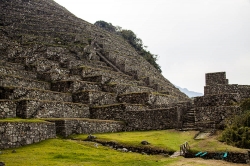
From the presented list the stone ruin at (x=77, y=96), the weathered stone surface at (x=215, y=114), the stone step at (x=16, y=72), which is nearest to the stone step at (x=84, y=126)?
the stone ruin at (x=77, y=96)

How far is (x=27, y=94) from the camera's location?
2367cm

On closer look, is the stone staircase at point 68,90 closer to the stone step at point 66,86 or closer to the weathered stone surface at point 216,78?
the stone step at point 66,86

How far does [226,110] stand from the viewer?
902 inches

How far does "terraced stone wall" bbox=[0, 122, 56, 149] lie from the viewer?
17.6 metres

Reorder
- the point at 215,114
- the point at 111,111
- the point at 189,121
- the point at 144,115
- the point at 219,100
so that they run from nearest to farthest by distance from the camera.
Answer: the point at 215,114 → the point at 189,121 → the point at 219,100 → the point at 144,115 → the point at 111,111

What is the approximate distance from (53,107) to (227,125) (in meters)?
11.0

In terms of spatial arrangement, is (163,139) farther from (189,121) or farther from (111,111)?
(111,111)

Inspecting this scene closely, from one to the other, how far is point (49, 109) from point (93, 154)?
24.6 feet

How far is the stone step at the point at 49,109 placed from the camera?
21.5m

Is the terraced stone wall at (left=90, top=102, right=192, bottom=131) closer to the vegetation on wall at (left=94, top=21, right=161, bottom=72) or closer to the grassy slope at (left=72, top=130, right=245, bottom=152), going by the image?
the grassy slope at (left=72, top=130, right=245, bottom=152)

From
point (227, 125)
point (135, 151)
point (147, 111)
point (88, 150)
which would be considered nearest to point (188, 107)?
point (147, 111)

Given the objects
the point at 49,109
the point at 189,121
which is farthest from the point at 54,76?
the point at 189,121

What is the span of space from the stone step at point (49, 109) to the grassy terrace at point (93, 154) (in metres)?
3.24

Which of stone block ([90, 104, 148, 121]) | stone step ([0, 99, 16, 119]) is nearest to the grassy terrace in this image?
stone step ([0, 99, 16, 119])
